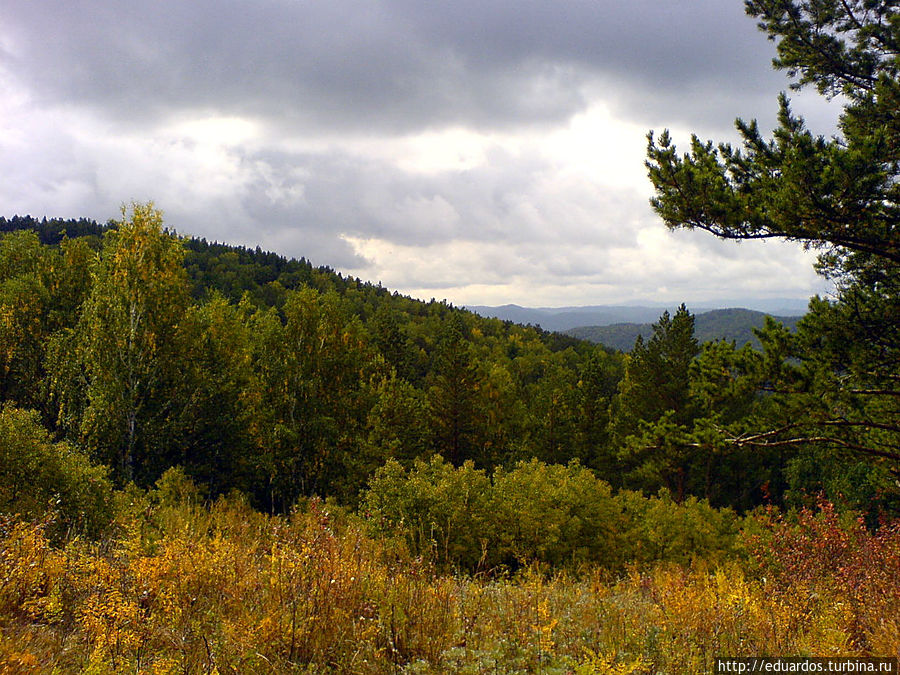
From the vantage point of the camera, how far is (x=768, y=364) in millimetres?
8453

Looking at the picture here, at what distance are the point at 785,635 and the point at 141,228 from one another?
18.5 m

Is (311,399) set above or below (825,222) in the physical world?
below

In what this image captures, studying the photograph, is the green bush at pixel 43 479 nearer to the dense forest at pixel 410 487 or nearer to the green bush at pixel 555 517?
the dense forest at pixel 410 487

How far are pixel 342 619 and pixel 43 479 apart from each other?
819 centimetres

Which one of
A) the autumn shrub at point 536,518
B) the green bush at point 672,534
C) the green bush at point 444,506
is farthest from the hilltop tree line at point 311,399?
the green bush at point 672,534

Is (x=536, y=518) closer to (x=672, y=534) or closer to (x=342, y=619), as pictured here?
(x=672, y=534)

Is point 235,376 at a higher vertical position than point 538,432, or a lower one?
higher

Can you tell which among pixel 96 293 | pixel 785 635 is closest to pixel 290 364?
pixel 96 293

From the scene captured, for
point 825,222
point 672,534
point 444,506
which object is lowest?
point 672,534

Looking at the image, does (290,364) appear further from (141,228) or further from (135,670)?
(135,670)

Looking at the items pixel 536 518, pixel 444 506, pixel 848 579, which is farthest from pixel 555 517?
pixel 848 579

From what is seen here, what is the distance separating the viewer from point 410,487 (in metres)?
13.3

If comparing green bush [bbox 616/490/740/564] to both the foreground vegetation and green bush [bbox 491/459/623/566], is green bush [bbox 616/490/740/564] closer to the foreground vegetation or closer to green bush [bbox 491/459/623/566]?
green bush [bbox 491/459/623/566]

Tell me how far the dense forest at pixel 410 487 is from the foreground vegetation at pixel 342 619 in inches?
1.1
